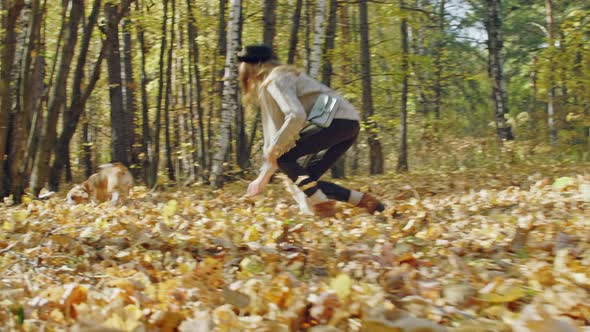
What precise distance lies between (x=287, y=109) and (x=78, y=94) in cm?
633

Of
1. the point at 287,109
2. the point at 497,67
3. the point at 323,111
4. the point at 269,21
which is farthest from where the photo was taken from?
the point at 497,67

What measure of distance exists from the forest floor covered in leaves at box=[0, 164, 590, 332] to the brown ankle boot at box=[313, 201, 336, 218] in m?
0.19

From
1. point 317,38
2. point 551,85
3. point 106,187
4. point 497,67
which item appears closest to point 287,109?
point 106,187

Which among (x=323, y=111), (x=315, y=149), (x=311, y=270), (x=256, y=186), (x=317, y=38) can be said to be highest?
(x=317, y=38)

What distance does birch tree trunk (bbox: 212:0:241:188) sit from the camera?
9977 mm

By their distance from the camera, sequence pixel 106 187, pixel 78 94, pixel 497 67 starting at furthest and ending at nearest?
1. pixel 497 67
2. pixel 78 94
3. pixel 106 187

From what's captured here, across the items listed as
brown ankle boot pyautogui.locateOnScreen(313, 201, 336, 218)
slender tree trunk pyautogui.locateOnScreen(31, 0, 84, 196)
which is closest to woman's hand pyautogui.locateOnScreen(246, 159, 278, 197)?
brown ankle boot pyautogui.locateOnScreen(313, 201, 336, 218)

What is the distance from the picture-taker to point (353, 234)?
14.9ft

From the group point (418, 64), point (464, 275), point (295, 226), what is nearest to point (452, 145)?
point (418, 64)

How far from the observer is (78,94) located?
10.5 meters

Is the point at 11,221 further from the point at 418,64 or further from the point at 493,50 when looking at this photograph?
the point at 493,50

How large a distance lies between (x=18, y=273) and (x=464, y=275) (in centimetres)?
256

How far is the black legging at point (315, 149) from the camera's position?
5598 mm

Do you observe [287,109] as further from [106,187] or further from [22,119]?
[22,119]
